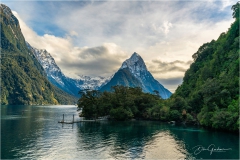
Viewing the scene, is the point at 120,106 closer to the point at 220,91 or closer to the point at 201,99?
the point at 201,99

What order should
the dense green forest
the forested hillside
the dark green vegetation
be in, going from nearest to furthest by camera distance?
the forested hillside → the dense green forest → the dark green vegetation

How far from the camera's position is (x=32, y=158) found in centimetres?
3684

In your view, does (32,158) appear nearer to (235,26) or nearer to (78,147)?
(78,147)

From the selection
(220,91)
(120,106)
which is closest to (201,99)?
(220,91)

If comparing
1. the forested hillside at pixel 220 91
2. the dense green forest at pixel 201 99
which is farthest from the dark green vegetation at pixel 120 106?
the forested hillside at pixel 220 91

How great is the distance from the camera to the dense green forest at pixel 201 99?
7044 cm

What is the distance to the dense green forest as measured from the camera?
70.4 m

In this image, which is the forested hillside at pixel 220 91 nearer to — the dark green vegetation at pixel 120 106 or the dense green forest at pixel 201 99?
the dense green forest at pixel 201 99

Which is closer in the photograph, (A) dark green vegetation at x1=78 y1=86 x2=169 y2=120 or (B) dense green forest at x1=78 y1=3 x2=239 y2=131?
(B) dense green forest at x1=78 y1=3 x2=239 y2=131

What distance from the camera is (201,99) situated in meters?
93.0

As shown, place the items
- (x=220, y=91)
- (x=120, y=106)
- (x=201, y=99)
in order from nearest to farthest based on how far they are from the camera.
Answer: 1. (x=220, y=91)
2. (x=201, y=99)
3. (x=120, y=106)

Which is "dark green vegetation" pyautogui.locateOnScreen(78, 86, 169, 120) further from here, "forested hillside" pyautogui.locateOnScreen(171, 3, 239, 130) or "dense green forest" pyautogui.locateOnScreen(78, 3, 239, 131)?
"forested hillside" pyautogui.locateOnScreen(171, 3, 239, 130)

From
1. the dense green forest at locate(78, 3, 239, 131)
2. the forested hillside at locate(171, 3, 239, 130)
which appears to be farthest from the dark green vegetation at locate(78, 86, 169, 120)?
the forested hillside at locate(171, 3, 239, 130)

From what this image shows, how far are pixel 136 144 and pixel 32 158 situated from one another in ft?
71.9
